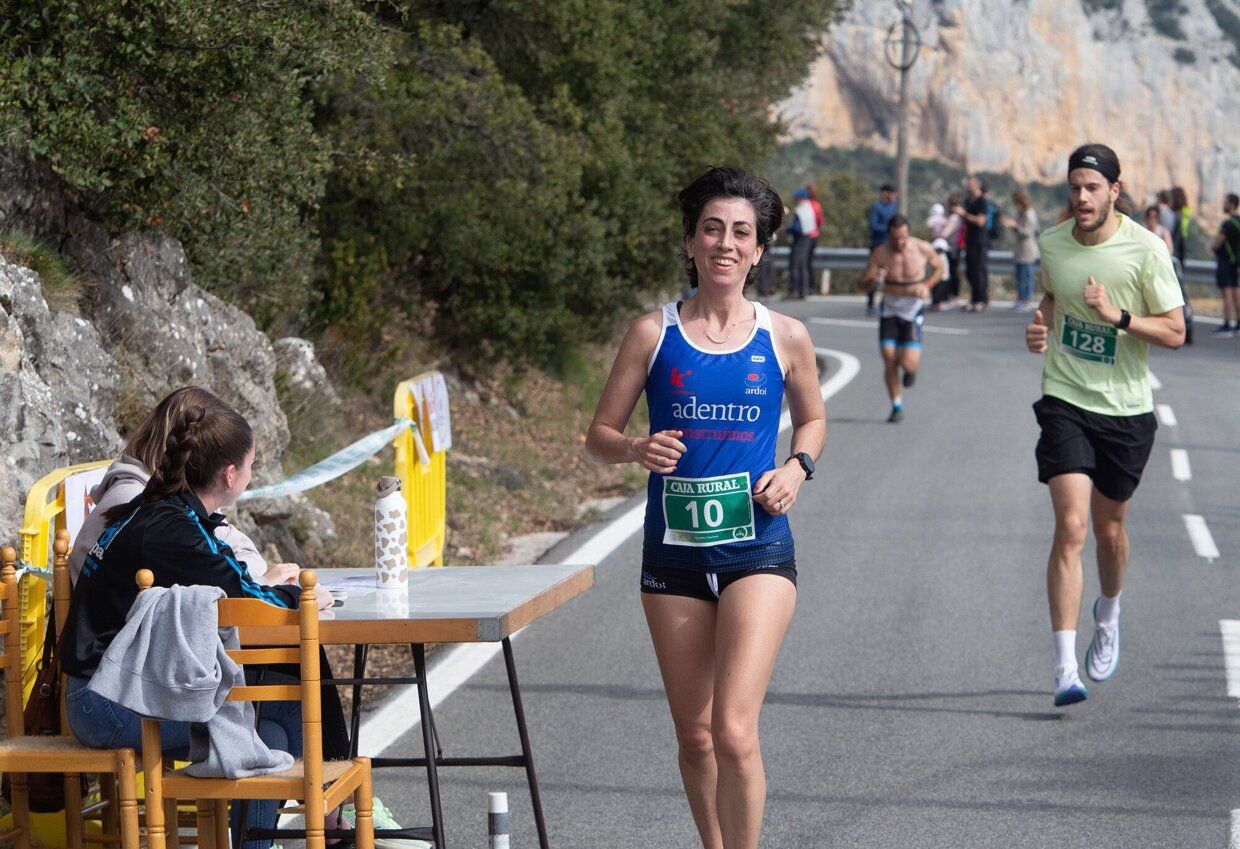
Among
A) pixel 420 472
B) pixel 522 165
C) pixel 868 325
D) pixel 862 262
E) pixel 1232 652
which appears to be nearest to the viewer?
pixel 1232 652

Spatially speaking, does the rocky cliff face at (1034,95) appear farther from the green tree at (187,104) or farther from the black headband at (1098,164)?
the black headband at (1098,164)

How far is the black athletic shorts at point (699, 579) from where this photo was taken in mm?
4992

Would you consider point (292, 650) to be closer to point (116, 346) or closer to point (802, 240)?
point (116, 346)

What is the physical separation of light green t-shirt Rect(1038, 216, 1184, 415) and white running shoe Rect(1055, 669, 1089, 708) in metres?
1.11

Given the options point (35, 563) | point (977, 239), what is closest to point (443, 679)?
point (35, 563)

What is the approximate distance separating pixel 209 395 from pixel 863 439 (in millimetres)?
11925

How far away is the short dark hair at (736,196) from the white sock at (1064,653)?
116 inches

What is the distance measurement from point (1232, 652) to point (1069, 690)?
1.80 m

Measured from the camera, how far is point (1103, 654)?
7.67 m

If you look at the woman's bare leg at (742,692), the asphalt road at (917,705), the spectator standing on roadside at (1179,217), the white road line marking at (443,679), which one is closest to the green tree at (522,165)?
the white road line marking at (443,679)

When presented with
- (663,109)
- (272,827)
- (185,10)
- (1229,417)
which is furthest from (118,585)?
(1229,417)

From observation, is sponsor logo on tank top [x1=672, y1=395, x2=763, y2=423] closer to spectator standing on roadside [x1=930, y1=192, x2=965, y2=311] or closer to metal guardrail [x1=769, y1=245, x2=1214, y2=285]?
spectator standing on roadside [x1=930, y1=192, x2=965, y2=311]

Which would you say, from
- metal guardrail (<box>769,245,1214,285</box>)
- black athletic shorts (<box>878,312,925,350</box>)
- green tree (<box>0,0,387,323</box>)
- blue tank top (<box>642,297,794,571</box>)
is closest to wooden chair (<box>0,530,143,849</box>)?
blue tank top (<box>642,297,794,571</box>)

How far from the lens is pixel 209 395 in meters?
5.02
